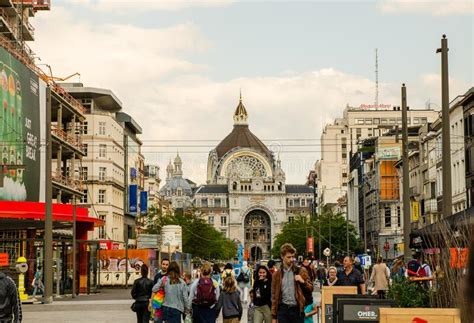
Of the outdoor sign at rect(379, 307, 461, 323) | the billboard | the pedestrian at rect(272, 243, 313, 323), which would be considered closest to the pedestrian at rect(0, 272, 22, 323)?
the pedestrian at rect(272, 243, 313, 323)

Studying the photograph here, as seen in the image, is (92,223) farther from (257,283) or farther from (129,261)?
(257,283)

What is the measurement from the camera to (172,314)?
1838 cm

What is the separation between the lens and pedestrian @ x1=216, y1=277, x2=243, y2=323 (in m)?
19.7

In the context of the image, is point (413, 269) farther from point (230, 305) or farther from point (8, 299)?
point (8, 299)

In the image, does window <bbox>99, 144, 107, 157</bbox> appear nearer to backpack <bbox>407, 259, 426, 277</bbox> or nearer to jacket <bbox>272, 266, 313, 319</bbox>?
backpack <bbox>407, 259, 426, 277</bbox>

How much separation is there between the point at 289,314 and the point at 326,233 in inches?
5401

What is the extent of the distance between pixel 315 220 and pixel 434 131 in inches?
3140

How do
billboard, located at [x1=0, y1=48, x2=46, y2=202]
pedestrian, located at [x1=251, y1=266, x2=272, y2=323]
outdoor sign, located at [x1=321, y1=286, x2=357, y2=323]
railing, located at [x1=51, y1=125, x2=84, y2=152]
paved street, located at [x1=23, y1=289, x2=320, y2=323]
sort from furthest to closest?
railing, located at [x1=51, y1=125, x2=84, y2=152]
billboard, located at [x1=0, y1=48, x2=46, y2=202]
paved street, located at [x1=23, y1=289, x2=320, y2=323]
pedestrian, located at [x1=251, y1=266, x2=272, y2=323]
outdoor sign, located at [x1=321, y1=286, x2=357, y2=323]

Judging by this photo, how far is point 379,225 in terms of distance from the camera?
125m

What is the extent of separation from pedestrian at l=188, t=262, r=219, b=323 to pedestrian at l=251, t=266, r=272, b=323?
75cm

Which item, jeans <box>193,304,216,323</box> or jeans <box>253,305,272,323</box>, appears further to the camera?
jeans <box>193,304,216,323</box>

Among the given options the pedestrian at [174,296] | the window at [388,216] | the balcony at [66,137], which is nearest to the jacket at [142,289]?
the pedestrian at [174,296]

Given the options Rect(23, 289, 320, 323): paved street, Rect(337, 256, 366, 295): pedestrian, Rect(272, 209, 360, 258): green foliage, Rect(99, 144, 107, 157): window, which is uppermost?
Rect(99, 144, 107, 157): window

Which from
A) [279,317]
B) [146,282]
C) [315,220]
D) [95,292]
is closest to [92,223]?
[95,292]
